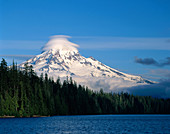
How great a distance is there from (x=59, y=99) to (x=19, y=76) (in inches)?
1151

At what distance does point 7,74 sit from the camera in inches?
7077

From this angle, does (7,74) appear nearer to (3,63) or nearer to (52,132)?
(3,63)

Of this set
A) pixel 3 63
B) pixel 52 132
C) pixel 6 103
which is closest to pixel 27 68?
pixel 3 63

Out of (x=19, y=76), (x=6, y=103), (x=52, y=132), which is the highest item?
(x=19, y=76)

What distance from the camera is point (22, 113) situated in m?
165

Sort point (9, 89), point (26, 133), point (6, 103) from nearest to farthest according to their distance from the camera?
point (26, 133), point (6, 103), point (9, 89)

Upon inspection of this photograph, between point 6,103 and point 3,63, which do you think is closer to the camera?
point 6,103

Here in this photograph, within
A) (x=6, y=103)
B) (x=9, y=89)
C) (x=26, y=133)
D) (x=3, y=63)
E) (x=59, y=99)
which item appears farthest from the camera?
(x=59, y=99)

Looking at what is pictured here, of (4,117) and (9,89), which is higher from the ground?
(9,89)

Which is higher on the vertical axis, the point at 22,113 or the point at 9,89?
the point at 9,89

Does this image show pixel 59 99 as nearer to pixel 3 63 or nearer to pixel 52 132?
pixel 3 63

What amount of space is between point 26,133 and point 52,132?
23.1 ft

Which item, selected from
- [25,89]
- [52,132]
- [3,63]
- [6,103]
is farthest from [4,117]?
[52,132]

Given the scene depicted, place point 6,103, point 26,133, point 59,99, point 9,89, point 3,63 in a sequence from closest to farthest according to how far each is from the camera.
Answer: point 26,133 < point 6,103 < point 9,89 < point 3,63 < point 59,99
